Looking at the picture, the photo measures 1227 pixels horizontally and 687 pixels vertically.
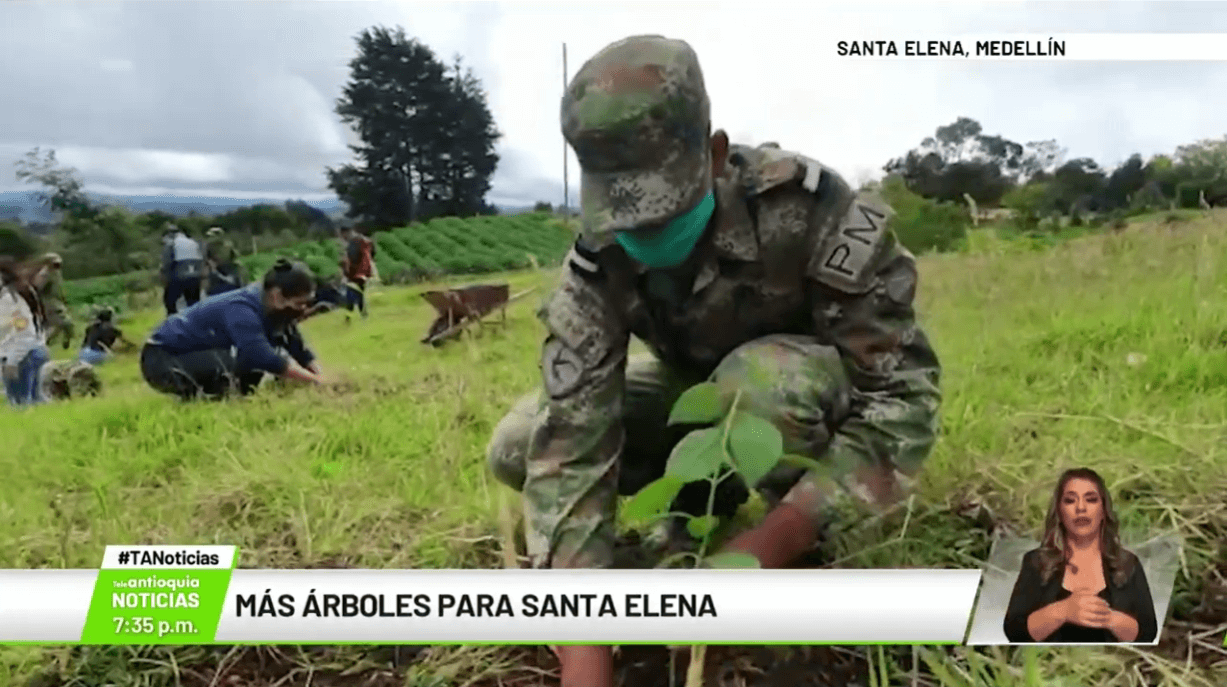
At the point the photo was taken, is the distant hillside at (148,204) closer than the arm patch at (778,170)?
No

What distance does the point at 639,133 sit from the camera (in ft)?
5.41

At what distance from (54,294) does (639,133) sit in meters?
1.04

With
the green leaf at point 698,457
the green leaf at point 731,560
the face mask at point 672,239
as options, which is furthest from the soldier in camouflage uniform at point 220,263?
the green leaf at point 731,560

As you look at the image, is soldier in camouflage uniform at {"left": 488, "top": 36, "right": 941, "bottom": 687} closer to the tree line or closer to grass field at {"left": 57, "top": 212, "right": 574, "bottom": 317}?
grass field at {"left": 57, "top": 212, "right": 574, "bottom": 317}

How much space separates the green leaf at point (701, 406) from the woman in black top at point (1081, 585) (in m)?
0.60

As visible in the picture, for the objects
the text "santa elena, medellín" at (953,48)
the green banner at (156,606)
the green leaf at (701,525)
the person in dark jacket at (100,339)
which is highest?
the text "santa elena, medellín" at (953,48)

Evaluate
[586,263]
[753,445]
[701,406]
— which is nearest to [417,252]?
[586,263]

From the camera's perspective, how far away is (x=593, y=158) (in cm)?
170

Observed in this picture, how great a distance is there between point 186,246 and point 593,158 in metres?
0.75

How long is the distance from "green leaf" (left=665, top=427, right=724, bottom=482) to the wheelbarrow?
0.41 metres

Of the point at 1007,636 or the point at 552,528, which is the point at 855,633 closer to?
the point at 1007,636

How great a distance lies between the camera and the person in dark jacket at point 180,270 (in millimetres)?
1958

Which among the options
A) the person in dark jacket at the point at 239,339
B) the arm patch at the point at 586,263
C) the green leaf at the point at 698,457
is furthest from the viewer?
the person in dark jacket at the point at 239,339

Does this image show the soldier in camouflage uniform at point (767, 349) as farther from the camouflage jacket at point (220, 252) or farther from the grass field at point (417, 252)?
the camouflage jacket at point (220, 252)
